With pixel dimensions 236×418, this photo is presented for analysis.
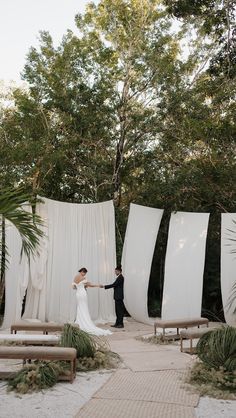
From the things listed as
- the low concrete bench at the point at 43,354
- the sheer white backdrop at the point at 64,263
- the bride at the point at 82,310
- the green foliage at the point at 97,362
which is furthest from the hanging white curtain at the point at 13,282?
the low concrete bench at the point at 43,354

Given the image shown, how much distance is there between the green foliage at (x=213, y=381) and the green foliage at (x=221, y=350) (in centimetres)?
8

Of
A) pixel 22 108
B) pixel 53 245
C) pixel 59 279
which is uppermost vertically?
pixel 22 108

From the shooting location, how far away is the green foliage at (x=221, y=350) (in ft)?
17.1

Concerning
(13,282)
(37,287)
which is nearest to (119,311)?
(37,287)

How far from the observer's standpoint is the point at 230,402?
442cm

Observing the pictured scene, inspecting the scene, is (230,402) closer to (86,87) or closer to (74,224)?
(74,224)

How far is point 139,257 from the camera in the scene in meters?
11.0

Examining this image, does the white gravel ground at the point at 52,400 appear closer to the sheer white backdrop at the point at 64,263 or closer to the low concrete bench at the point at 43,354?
the low concrete bench at the point at 43,354

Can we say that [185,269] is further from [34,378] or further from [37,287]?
[34,378]

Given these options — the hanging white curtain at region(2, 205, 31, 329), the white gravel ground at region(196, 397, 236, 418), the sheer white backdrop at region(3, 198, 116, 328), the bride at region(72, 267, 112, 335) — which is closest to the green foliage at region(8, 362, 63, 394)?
the white gravel ground at region(196, 397, 236, 418)

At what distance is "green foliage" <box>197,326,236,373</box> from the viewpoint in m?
5.21

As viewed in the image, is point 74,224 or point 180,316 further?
point 74,224

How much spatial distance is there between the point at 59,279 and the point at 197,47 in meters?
8.29

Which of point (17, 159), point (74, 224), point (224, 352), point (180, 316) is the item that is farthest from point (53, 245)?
point (224, 352)
